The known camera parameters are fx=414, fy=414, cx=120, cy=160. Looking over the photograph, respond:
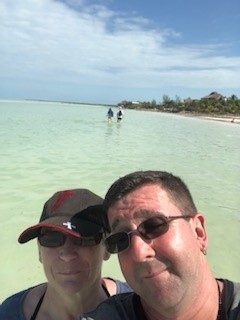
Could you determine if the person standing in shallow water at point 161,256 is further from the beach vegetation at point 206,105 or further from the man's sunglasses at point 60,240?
the beach vegetation at point 206,105

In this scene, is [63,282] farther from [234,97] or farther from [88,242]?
[234,97]

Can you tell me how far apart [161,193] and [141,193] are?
0.26 feet

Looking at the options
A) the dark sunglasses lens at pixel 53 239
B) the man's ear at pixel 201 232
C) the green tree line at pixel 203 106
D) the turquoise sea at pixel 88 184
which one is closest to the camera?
the man's ear at pixel 201 232

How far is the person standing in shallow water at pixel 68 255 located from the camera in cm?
172

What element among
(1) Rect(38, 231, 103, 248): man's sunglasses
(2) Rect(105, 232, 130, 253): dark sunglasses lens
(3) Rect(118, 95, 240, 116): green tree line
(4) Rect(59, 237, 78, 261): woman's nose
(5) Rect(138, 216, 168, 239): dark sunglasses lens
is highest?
(5) Rect(138, 216, 168, 239): dark sunglasses lens

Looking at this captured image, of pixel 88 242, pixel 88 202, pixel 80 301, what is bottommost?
pixel 80 301

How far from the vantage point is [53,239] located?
1732 mm

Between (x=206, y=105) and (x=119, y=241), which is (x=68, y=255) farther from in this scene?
(x=206, y=105)

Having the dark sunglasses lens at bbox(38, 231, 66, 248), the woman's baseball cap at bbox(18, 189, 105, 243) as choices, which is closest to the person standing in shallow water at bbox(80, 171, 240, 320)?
the woman's baseball cap at bbox(18, 189, 105, 243)

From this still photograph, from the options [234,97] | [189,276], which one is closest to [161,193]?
[189,276]

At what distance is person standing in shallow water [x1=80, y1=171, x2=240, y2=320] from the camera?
144cm

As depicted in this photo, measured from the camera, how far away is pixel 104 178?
31.4 ft

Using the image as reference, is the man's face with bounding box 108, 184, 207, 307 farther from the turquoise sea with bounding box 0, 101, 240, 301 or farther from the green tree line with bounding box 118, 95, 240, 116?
the green tree line with bounding box 118, 95, 240, 116

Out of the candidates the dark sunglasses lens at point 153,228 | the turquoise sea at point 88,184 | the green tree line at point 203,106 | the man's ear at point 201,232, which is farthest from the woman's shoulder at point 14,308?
the green tree line at point 203,106
